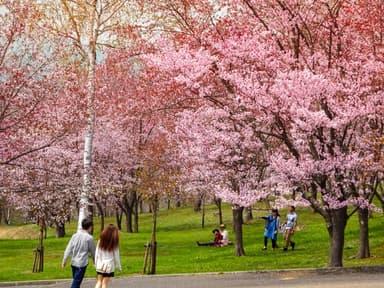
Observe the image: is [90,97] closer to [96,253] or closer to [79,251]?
[79,251]

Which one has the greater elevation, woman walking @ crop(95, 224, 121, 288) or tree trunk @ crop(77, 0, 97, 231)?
tree trunk @ crop(77, 0, 97, 231)

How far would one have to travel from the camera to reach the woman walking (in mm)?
13023

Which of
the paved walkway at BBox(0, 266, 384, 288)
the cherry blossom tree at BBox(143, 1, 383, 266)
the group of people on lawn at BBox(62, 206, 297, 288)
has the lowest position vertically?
the paved walkway at BBox(0, 266, 384, 288)

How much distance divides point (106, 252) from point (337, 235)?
8.41 m

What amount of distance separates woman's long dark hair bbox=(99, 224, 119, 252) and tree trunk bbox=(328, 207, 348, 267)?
27.1 feet

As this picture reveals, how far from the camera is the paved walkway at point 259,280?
1566 centimetres

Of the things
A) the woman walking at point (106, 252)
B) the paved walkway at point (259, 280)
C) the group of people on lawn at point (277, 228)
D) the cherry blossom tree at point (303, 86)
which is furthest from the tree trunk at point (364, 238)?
the woman walking at point (106, 252)

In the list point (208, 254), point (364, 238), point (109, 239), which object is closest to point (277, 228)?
point (208, 254)

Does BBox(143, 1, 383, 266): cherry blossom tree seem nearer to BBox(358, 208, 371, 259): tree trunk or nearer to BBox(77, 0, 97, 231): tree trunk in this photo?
BBox(358, 208, 371, 259): tree trunk

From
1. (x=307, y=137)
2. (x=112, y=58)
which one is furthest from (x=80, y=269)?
(x=112, y=58)

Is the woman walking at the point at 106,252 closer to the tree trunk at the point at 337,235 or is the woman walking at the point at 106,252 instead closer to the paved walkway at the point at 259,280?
the paved walkway at the point at 259,280

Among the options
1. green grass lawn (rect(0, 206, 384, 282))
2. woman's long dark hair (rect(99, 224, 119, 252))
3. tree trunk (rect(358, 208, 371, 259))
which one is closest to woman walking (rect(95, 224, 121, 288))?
woman's long dark hair (rect(99, 224, 119, 252))

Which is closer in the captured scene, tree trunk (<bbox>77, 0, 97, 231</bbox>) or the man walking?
the man walking

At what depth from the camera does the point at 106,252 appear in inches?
514
